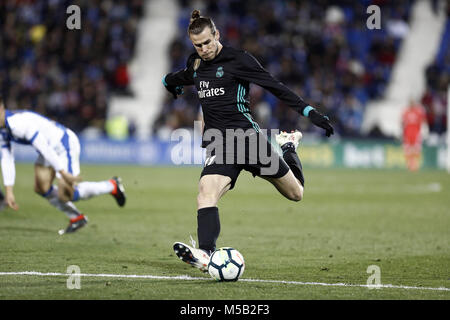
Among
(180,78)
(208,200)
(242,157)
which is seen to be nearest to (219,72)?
(180,78)

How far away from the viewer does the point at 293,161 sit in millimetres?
8234

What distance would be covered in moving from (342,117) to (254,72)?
20111 millimetres

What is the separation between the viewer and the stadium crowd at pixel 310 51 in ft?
88.7

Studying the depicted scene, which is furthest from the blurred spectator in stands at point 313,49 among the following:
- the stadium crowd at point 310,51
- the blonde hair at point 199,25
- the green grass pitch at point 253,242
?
the blonde hair at point 199,25

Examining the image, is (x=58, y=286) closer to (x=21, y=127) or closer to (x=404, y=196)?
(x=21, y=127)

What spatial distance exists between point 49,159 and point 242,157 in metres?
3.51

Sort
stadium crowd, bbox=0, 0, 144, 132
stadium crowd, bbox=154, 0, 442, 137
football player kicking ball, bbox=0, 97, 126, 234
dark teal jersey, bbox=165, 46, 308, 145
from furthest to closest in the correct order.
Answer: stadium crowd, bbox=0, 0, 144, 132 < stadium crowd, bbox=154, 0, 442, 137 < football player kicking ball, bbox=0, 97, 126, 234 < dark teal jersey, bbox=165, 46, 308, 145

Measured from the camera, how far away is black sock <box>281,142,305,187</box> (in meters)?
8.21

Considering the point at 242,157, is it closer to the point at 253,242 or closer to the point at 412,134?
the point at 253,242

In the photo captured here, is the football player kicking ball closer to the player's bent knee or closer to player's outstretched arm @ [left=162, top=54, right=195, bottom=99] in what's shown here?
player's outstretched arm @ [left=162, top=54, right=195, bottom=99]

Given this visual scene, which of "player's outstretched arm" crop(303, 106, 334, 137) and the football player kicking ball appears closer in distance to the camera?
"player's outstretched arm" crop(303, 106, 334, 137)

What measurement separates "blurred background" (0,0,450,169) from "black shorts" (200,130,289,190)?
61.1 feet

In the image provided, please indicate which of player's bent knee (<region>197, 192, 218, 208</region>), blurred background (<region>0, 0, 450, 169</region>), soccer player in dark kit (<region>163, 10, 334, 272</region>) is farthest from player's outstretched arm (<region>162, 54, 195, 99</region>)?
blurred background (<region>0, 0, 450, 169</region>)

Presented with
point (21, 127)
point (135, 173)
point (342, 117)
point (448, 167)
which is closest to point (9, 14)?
point (135, 173)
